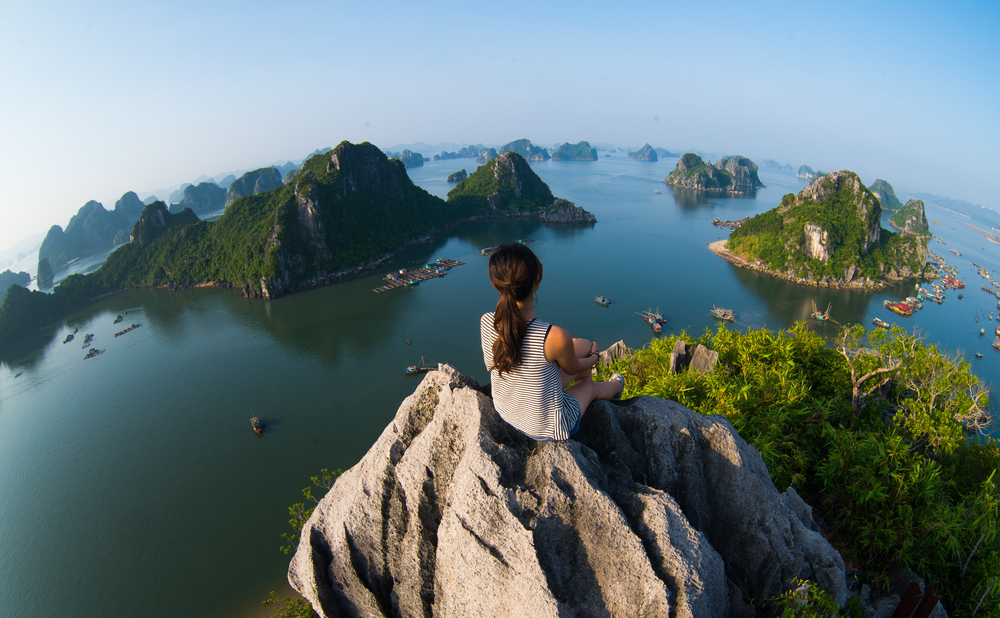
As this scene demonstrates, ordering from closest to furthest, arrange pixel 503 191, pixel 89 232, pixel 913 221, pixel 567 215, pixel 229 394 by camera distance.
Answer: pixel 229 394 → pixel 567 215 → pixel 913 221 → pixel 503 191 → pixel 89 232

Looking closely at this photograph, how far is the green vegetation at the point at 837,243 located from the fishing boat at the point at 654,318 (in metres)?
25.9

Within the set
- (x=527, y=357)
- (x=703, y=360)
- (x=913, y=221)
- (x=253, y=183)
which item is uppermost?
(x=253, y=183)

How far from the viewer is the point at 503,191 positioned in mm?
95125

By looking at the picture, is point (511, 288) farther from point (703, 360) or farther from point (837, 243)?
point (837, 243)

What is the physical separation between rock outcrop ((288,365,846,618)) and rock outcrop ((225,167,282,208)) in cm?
15138

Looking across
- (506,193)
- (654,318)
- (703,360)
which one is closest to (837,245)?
(654,318)

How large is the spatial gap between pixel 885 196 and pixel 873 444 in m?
169

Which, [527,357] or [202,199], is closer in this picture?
[527,357]

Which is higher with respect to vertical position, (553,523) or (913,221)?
(553,523)

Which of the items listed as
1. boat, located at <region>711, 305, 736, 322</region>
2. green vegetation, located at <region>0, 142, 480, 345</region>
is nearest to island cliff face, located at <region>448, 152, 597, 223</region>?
green vegetation, located at <region>0, 142, 480, 345</region>

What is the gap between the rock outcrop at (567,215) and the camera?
83.9m

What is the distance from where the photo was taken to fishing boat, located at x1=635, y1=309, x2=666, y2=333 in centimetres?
3822

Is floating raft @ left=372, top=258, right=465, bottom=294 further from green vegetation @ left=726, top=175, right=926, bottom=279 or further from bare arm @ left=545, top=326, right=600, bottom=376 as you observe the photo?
bare arm @ left=545, top=326, right=600, bottom=376

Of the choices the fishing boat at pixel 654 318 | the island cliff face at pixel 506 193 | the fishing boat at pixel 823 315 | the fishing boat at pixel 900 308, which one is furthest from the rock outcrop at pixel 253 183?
the fishing boat at pixel 900 308
